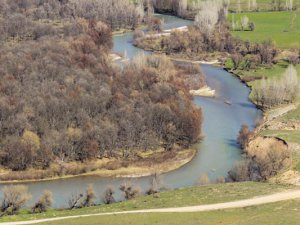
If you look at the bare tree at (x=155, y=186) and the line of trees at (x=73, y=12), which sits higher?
the line of trees at (x=73, y=12)

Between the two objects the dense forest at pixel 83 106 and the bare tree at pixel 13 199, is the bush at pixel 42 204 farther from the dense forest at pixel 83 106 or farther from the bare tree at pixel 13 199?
the dense forest at pixel 83 106

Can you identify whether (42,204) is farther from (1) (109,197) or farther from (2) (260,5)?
(2) (260,5)

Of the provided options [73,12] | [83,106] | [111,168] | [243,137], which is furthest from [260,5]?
[111,168]

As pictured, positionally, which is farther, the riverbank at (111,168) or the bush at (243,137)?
the bush at (243,137)

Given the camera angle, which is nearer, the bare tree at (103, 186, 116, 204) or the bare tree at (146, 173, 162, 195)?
the bare tree at (103, 186, 116, 204)

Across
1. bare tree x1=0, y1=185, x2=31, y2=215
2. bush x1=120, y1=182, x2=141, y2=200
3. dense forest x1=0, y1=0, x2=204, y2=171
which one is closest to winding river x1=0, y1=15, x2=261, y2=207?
bush x1=120, y1=182, x2=141, y2=200

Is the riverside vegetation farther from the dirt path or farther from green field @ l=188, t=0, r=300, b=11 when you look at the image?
the dirt path

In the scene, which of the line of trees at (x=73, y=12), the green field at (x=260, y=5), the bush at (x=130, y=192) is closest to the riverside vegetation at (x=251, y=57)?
the green field at (x=260, y=5)
